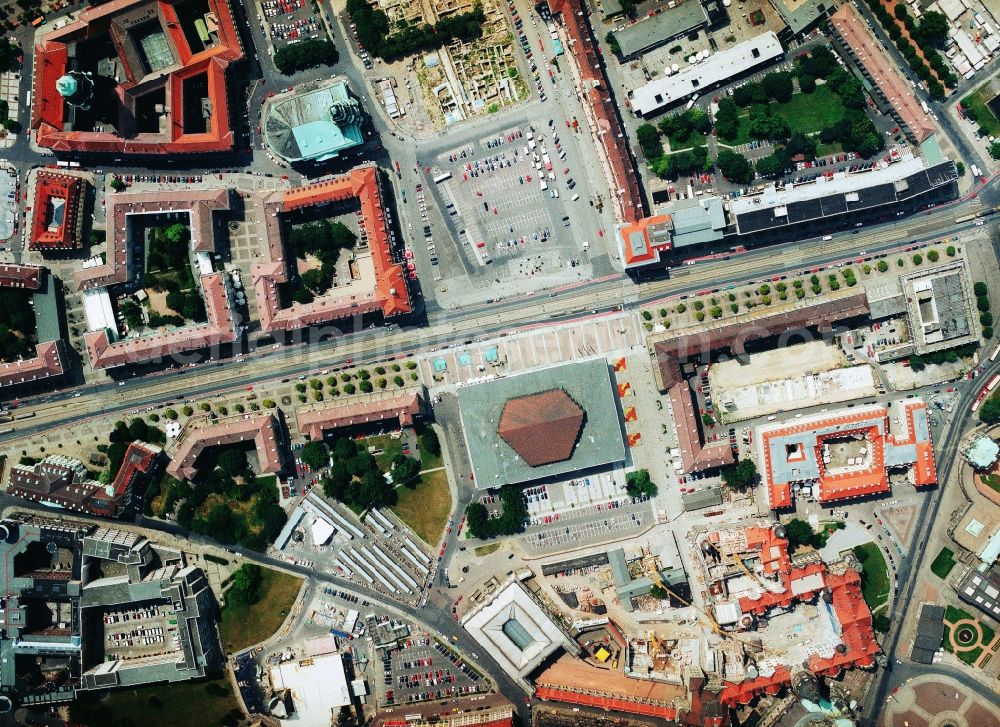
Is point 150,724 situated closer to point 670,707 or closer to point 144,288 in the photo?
point 144,288

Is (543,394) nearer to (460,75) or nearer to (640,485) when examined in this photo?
(640,485)

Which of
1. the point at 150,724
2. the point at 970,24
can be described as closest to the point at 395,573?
the point at 150,724

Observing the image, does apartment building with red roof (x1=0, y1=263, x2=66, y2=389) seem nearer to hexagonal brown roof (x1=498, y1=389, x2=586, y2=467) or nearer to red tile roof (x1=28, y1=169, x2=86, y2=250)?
red tile roof (x1=28, y1=169, x2=86, y2=250)

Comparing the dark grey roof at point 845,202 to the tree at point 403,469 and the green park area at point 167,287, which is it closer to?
the tree at point 403,469

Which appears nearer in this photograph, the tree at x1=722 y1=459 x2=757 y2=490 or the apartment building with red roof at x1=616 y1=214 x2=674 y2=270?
the apartment building with red roof at x1=616 y1=214 x2=674 y2=270

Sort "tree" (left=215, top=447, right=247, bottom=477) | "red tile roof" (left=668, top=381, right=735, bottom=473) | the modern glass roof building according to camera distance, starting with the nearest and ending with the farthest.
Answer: the modern glass roof building
"red tile roof" (left=668, top=381, right=735, bottom=473)
"tree" (left=215, top=447, right=247, bottom=477)

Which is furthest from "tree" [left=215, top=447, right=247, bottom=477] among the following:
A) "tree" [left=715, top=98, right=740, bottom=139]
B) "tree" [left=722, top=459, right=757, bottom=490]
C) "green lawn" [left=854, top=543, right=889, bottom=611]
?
"green lawn" [left=854, top=543, right=889, bottom=611]

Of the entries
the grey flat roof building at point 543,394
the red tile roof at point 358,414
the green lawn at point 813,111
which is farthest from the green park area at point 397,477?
the green lawn at point 813,111
